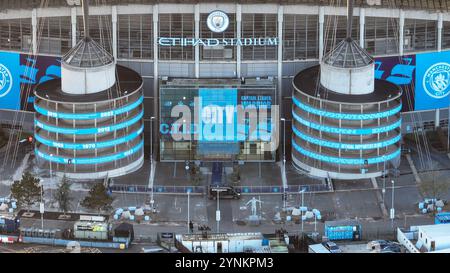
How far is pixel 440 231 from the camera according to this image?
96.2 metres

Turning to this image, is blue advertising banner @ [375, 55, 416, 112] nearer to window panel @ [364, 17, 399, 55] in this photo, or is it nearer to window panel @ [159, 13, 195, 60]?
window panel @ [364, 17, 399, 55]

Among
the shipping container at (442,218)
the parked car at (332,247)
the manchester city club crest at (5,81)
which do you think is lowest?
the parked car at (332,247)

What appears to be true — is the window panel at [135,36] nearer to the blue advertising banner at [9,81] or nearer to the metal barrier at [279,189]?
the blue advertising banner at [9,81]

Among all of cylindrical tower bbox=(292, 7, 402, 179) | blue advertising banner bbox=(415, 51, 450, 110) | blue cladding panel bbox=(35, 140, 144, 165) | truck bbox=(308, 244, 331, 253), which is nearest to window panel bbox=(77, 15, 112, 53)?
blue cladding panel bbox=(35, 140, 144, 165)

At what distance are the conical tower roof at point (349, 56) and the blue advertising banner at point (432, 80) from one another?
14724 millimetres

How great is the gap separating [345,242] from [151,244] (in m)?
21.6

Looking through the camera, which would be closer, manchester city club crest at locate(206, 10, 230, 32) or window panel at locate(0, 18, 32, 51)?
manchester city club crest at locate(206, 10, 230, 32)

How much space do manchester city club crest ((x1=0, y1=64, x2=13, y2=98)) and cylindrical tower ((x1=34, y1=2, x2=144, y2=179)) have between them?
1265 cm

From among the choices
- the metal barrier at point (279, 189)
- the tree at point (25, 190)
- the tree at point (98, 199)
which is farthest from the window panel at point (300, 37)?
the tree at point (25, 190)

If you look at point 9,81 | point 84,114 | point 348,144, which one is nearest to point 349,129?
point 348,144

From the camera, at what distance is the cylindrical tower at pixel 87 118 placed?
116 metres

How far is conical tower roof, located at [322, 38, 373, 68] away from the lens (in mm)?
117750

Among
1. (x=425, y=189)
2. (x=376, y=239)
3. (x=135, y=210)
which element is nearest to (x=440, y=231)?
(x=376, y=239)
